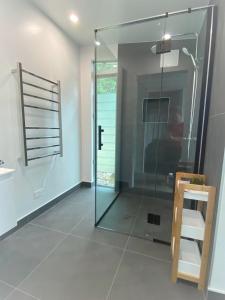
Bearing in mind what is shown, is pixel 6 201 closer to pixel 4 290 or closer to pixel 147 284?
pixel 4 290

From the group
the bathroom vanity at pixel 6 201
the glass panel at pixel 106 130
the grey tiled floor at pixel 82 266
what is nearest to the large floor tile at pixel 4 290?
the grey tiled floor at pixel 82 266

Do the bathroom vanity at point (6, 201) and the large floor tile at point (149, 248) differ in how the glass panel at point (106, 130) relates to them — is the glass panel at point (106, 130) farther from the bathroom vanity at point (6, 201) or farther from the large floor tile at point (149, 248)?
the bathroom vanity at point (6, 201)

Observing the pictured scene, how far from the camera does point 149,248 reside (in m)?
1.73

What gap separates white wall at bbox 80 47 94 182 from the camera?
300 centimetres

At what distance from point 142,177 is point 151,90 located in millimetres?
1395

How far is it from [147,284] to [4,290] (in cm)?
103

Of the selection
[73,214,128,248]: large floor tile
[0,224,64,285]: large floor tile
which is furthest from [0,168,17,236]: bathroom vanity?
[73,214,128,248]: large floor tile

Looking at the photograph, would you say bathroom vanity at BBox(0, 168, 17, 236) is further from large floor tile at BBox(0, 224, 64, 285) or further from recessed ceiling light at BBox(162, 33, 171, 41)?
recessed ceiling light at BBox(162, 33, 171, 41)

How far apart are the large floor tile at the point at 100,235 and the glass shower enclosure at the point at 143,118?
3.9 inches

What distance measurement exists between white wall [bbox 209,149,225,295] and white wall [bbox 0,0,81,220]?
1.89m

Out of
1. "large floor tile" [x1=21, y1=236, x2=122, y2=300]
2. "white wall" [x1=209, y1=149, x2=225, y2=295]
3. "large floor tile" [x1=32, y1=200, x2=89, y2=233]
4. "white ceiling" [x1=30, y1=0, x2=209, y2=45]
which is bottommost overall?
"large floor tile" [x1=21, y1=236, x2=122, y2=300]

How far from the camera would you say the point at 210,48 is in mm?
1530

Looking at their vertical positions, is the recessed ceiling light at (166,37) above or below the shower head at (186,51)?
above

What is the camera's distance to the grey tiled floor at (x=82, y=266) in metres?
1.26
